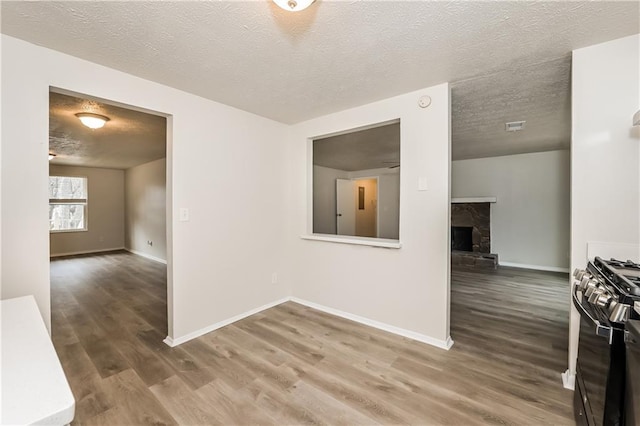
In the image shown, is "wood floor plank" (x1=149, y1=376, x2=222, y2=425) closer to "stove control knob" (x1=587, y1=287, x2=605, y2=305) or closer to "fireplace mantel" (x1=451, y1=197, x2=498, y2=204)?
"stove control knob" (x1=587, y1=287, x2=605, y2=305)

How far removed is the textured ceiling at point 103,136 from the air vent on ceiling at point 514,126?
437cm

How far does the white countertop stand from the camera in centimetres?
56

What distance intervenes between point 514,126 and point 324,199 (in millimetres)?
4168

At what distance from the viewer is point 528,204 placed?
5410 millimetres

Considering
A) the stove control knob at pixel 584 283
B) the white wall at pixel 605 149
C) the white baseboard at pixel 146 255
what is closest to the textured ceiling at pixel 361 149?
the white wall at pixel 605 149

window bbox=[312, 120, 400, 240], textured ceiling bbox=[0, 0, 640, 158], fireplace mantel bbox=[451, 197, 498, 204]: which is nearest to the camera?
textured ceiling bbox=[0, 0, 640, 158]

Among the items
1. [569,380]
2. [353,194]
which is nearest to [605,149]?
[569,380]

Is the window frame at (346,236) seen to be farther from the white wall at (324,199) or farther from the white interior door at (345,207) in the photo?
the white interior door at (345,207)

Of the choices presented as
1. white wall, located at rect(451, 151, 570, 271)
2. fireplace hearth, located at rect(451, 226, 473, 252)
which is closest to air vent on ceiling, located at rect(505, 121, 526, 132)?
white wall, located at rect(451, 151, 570, 271)

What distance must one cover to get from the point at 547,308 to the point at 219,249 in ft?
12.6

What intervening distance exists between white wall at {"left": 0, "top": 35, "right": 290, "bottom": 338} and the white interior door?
11.3 ft

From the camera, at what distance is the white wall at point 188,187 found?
174cm

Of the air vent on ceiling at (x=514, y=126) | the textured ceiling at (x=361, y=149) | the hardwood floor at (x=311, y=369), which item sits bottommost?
the hardwood floor at (x=311, y=369)

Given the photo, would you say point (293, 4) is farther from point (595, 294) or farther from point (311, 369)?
point (311, 369)
